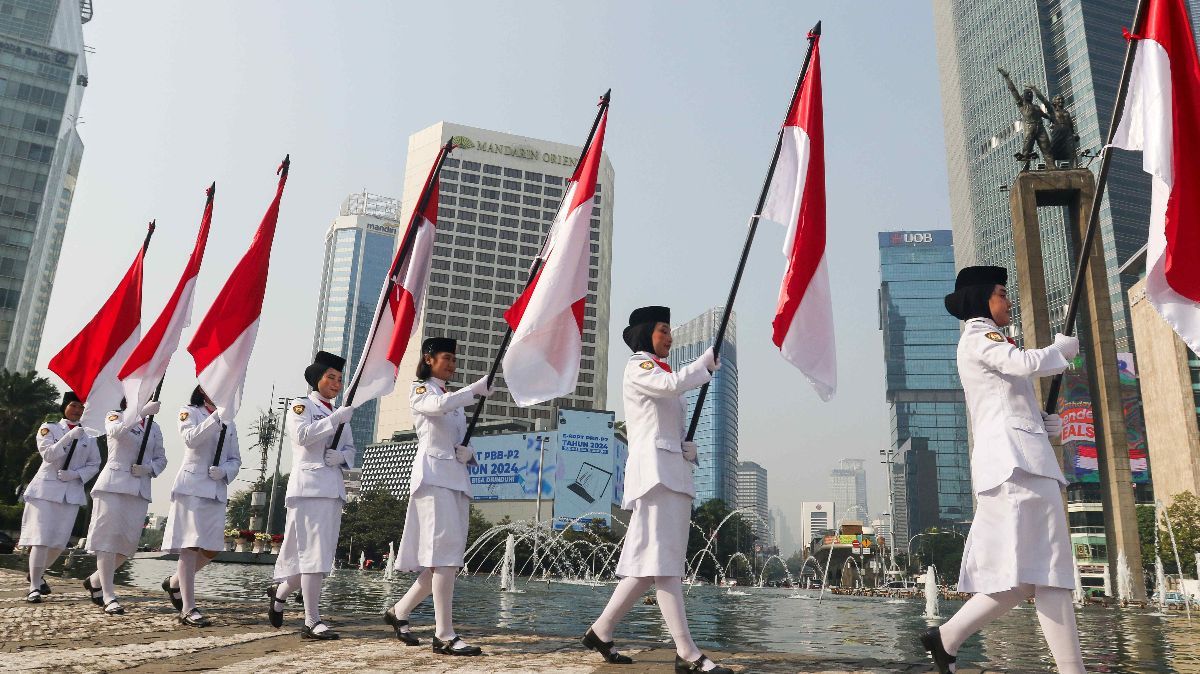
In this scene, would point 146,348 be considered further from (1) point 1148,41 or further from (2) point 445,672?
(1) point 1148,41

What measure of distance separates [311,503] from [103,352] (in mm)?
4921

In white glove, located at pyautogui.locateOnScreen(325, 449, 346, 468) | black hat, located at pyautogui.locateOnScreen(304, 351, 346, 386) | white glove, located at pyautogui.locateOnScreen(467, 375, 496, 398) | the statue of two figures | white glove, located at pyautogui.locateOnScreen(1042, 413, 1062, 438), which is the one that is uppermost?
the statue of two figures

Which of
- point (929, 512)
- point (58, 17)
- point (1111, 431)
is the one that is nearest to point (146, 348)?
point (1111, 431)

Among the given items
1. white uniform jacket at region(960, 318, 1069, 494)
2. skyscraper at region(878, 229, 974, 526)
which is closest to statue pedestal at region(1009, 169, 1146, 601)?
white uniform jacket at region(960, 318, 1069, 494)

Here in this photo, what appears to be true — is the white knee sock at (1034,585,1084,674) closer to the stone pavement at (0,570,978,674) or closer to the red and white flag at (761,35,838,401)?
the stone pavement at (0,570,978,674)

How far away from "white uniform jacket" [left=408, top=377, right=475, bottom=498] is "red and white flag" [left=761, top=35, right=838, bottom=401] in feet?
7.88

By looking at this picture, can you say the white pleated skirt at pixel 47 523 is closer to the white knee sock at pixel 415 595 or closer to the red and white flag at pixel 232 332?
the red and white flag at pixel 232 332

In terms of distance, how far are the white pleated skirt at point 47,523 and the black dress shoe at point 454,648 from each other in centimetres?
627

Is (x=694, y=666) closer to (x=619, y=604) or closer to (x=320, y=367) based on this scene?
(x=619, y=604)

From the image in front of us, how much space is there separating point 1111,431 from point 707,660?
23.8m

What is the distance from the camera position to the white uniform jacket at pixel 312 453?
6.49 meters

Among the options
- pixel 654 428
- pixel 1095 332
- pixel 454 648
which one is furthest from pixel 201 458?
pixel 1095 332

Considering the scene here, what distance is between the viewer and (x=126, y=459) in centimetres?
876

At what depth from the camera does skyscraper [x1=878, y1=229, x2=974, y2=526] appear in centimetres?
17025
